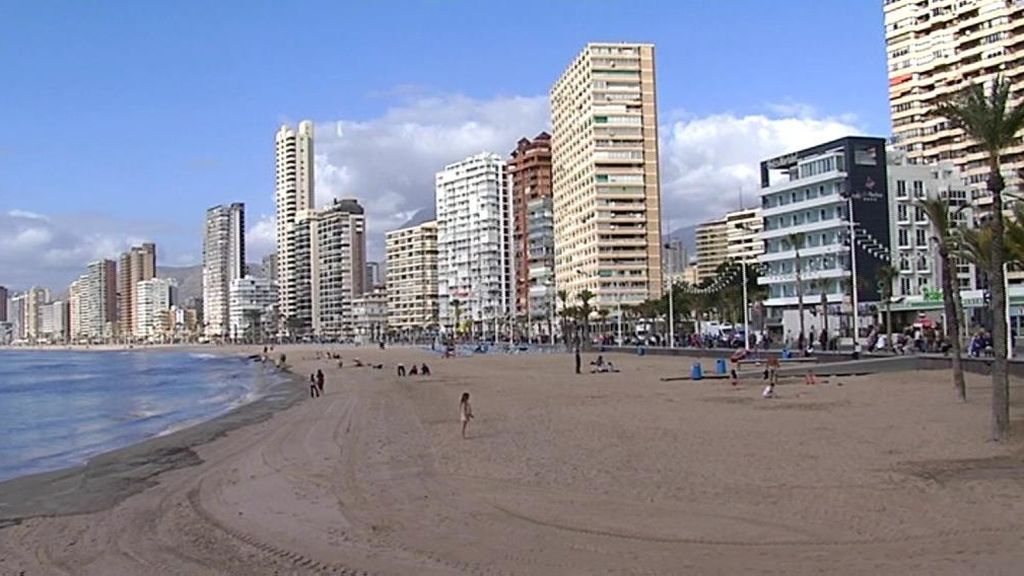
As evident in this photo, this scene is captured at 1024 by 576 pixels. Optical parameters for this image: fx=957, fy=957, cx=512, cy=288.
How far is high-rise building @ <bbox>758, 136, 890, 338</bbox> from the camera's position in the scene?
70.6m

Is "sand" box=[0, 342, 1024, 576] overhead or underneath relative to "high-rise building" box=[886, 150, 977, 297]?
underneath

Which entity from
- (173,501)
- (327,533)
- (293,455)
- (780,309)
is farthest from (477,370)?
(327,533)

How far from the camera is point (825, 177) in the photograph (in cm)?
7162

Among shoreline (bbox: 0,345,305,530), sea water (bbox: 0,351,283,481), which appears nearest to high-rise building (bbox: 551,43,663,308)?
sea water (bbox: 0,351,283,481)

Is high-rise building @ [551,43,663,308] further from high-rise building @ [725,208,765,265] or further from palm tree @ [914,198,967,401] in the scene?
palm tree @ [914,198,967,401]

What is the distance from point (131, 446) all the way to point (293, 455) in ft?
25.3

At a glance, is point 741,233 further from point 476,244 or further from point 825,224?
point 825,224

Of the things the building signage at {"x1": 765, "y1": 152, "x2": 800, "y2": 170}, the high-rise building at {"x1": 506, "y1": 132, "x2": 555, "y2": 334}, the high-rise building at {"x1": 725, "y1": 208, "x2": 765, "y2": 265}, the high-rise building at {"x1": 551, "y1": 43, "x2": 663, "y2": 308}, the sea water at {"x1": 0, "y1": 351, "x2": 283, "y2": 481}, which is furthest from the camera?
the high-rise building at {"x1": 725, "y1": 208, "x2": 765, "y2": 265}

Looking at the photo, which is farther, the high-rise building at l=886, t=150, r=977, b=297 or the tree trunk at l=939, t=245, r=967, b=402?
the high-rise building at l=886, t=150, r=977, b=297

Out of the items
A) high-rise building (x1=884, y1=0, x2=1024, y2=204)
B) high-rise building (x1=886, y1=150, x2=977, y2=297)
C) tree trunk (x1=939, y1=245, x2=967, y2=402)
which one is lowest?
tree trunk (x1=939, y1=245, x2=967, y2=402)

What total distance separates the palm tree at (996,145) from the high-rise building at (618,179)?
104241 millimetres

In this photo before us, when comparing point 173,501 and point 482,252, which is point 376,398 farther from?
point 482,252

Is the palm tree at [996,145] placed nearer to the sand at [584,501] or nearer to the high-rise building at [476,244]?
the sand at [584,501]

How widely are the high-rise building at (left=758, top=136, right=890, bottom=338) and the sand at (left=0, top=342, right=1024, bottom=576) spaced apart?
4838cm
